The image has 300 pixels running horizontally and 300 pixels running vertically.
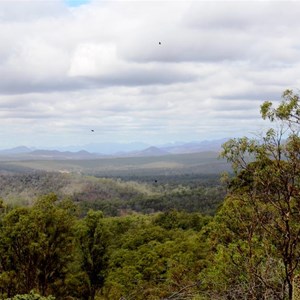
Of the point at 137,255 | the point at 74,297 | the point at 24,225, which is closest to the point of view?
Result: the point at 24,225

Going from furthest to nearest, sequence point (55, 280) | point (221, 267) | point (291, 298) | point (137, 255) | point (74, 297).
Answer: point (137, 255)
point (74, 297)
point (55, 280)
point (221, 267)
point (291, 298)

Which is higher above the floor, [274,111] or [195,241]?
[274,111]

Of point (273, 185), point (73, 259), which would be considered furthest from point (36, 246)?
point (273, 185)

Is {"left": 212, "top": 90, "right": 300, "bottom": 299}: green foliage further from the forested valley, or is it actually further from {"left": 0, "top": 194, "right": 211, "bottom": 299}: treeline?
{"left": 0, "top": 194, "right": 211, "bottom": 299}: treeline

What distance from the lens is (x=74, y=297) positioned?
34.3m

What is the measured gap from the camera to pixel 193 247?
34344mm

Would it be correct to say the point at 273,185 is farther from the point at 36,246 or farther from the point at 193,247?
the point at 193,247

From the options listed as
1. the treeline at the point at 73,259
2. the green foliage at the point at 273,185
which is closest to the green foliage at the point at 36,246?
the treeline at the point at 73,259

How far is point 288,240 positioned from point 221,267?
8.43 m

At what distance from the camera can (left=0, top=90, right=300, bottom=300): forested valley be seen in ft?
34.3

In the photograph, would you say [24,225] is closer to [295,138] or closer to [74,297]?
[74,297]

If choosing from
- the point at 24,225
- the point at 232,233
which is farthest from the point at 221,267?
the point at 24,225

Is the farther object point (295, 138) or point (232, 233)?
point (232, 233)

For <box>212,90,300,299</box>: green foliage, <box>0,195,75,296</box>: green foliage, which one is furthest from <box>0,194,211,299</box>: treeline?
<box>212,90,300,299</box>: green foliage
